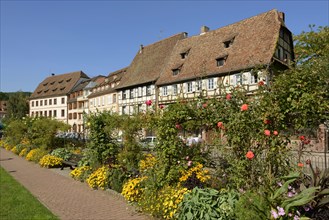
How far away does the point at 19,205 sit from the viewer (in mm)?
7516

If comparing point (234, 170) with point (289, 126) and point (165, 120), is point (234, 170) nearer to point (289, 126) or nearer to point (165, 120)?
point (289, 126)

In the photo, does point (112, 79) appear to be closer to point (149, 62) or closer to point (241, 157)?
point (149, 62)

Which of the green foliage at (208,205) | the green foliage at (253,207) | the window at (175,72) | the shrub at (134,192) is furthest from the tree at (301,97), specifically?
the window at (175,72)

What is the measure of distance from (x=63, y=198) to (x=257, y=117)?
5883 millimetres

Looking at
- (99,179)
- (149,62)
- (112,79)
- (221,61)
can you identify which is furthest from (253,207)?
(112,79)

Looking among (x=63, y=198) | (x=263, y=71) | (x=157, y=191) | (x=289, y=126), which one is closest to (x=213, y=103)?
(x=263, y=71)

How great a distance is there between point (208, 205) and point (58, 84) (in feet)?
223

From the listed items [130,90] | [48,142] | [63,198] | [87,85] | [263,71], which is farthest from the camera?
[87,85]

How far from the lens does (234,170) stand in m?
5.51

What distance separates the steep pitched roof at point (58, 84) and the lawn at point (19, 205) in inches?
2222

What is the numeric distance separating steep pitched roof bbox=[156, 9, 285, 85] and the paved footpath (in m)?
17.4

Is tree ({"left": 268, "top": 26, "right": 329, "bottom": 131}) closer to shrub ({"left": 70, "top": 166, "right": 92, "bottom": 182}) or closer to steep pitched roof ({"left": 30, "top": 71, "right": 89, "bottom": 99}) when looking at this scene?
shrub ({"left": 70, "top": 166, "right": 92, "bottom": 182})

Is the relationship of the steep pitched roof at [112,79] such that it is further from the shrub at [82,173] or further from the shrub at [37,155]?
the shrub at [82,173]

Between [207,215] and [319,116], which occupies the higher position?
[319,116]
